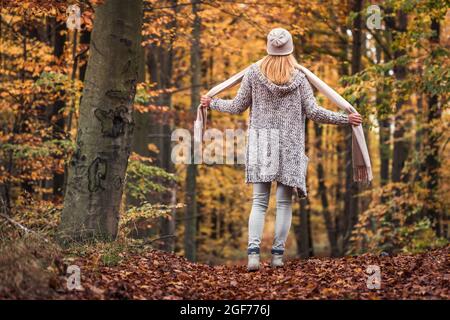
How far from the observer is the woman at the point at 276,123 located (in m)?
7.45

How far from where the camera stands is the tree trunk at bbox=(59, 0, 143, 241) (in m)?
7.97

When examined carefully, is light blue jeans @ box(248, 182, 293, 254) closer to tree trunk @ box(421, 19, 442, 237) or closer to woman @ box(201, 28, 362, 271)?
woman @ box(201, 28, 362, 271)

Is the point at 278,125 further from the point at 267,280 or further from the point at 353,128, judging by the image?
the point at 267,280

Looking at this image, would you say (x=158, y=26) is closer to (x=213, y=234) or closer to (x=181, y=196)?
(x=181, y=196)

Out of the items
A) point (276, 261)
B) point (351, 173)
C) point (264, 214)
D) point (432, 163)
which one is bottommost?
point (276, 261)

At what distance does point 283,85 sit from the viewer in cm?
743

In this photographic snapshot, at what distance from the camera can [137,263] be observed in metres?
7.50

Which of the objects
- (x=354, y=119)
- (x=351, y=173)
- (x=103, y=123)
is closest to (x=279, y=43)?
(x=354, y=119)

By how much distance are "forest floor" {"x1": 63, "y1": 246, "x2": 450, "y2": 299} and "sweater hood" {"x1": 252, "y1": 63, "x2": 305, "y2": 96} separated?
1868 mm

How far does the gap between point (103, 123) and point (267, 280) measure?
2662 mm

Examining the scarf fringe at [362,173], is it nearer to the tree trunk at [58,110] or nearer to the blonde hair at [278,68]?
the blonde hair at [278,68]

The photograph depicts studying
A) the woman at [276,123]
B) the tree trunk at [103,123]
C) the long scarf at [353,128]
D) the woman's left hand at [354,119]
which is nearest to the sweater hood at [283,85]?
the woman at [276,123]

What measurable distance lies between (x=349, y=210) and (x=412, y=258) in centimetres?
955

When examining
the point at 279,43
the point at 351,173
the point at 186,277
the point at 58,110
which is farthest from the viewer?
the point at 351,173
